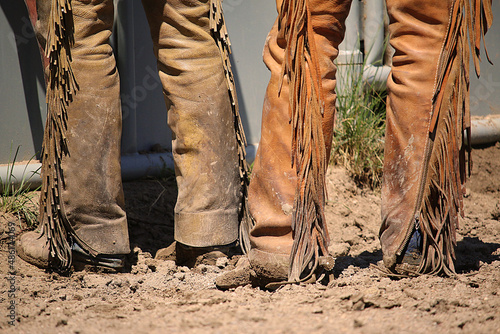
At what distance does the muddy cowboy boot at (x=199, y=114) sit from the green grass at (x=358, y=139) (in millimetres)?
1109

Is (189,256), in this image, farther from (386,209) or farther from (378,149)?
(378,149)

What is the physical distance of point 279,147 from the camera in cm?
154

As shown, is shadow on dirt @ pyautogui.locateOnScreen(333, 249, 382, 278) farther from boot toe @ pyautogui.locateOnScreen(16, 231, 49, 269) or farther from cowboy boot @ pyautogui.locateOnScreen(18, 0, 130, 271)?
boot toe @ pyautogui.locateOnScreen(16, 231, 49, 269)

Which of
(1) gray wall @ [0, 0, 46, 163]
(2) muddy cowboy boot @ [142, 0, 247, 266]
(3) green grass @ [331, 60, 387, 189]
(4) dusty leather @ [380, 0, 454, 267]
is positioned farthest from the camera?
(3) green grass @ [331, 60, 387, 189]

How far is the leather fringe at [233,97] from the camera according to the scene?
1.80m

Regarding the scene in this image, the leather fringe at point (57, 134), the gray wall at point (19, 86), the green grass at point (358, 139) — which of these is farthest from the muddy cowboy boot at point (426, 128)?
the gray wall at point (19, 86)

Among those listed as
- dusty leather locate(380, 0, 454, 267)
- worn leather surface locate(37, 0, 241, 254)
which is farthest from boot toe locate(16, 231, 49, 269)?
dusty leather locate(380, 0, 454, 267)

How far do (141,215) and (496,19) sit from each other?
3007 mm

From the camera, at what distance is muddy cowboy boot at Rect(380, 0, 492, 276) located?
4.77 ft

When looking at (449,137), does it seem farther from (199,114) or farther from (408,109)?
(199,114)

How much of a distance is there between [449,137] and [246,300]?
80 centimetres

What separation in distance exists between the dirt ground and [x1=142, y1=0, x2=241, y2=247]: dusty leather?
175mm

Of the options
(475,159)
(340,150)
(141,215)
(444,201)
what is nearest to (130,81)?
(141,215)

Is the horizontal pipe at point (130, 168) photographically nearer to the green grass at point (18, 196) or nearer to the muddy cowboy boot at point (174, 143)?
the green grass at point (18, 196)
